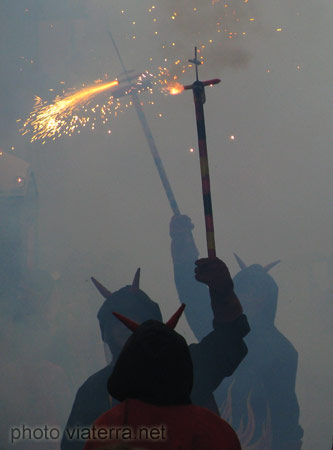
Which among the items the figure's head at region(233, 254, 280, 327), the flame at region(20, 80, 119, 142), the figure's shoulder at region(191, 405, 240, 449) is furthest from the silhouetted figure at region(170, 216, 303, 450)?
the figure's shoulder at region(191, 405, 240, 449)

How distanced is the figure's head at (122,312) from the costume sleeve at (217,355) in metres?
1.28

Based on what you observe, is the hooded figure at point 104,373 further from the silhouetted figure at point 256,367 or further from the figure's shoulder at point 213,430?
the figure's shoulder at point 213,430

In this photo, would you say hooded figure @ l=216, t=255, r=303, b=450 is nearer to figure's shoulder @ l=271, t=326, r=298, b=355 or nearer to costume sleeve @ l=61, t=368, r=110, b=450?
figure's shoulder @ l=271, t=326, r=298, b=355

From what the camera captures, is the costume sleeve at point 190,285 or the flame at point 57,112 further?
the flame at point 57,112

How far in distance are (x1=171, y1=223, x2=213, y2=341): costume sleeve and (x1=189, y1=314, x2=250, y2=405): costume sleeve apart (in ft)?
10.9

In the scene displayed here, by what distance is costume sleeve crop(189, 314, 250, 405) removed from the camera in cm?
498

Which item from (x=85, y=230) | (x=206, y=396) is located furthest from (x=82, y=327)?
(x=206, y=396)

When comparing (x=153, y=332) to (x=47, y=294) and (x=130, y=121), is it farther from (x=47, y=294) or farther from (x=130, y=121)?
(x=130, y=121)

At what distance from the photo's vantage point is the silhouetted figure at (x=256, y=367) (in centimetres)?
796

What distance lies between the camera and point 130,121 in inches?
934

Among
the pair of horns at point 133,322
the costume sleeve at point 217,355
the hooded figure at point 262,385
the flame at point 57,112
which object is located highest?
the flame at point 57,112

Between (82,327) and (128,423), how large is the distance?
14591mm

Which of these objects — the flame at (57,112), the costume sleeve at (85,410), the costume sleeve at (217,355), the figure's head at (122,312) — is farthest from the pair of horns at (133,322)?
the flame at (57,112)

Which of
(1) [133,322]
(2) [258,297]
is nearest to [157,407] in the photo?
(1) [133,322]
